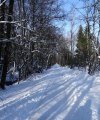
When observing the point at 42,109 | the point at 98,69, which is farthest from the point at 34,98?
the point at 98,69

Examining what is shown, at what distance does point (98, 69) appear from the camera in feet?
118

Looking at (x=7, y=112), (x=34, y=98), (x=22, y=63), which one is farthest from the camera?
(x=22, y=63)

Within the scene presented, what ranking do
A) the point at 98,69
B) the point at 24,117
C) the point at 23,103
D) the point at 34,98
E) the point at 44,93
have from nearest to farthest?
the point at 24,117, the point at 23,103, the point at 34,98, the point at 44,93, the point at 98,69

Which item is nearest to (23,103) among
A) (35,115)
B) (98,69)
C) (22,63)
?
(35,115)

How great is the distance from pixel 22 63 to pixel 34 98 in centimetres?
1102

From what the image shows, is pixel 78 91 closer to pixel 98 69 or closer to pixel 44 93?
pixel 44 93

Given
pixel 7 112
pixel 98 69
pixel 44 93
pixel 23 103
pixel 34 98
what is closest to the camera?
pixel 7 112

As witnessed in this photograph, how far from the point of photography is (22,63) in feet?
77.9

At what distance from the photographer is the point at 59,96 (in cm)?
1348

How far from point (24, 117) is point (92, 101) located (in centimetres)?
351

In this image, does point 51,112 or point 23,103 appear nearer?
point 51,112

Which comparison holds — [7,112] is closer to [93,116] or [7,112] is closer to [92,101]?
[93,116]

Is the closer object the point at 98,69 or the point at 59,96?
the point at 59,96

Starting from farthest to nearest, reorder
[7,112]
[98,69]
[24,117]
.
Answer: [98,69]
[7,112]
[24,117]
